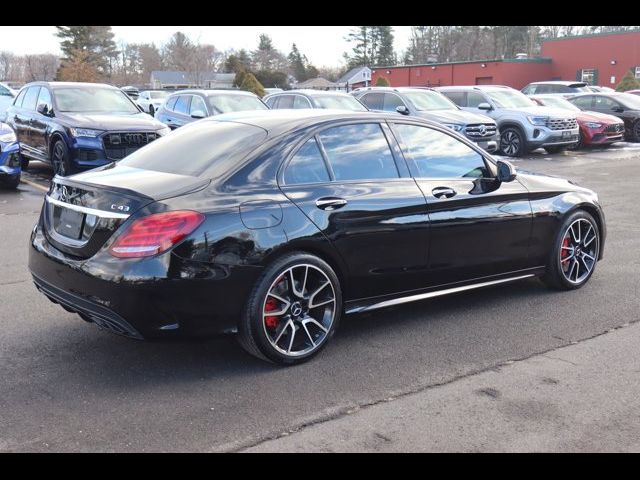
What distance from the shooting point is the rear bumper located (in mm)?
3908

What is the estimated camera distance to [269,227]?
4.25 m

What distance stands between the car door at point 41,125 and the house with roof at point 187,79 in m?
55.4

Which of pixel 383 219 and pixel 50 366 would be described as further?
pixel 383 219

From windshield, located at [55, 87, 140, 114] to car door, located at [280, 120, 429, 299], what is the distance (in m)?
8.37

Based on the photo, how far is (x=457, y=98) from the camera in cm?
1964

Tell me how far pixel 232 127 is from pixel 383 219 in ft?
4.16

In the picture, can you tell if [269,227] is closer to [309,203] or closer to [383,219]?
[309,203]

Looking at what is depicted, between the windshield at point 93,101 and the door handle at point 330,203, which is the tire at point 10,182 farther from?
the door handle at point 330,203

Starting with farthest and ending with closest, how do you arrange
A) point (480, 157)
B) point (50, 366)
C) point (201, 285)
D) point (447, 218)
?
point (480, 157) → point (447, 218) → point (50, 366) → point (201, 285)

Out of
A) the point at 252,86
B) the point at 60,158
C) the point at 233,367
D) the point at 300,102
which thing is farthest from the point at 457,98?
the point at 252,86

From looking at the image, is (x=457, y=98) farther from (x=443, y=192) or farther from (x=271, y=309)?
(x=271, y=309)

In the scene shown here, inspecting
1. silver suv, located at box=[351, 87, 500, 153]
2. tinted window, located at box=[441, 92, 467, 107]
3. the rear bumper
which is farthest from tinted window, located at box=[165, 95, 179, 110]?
the rear bumper

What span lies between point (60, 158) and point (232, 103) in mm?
4385

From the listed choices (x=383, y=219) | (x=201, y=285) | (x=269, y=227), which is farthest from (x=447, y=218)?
(x=201, y=285)
